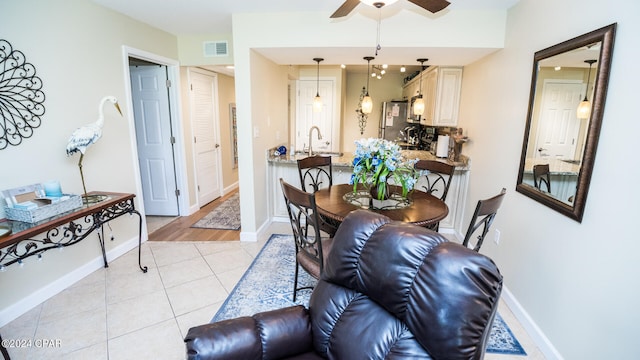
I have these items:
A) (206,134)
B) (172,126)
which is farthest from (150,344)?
(206,134)

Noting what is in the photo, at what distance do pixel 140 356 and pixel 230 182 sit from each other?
4.21 metres

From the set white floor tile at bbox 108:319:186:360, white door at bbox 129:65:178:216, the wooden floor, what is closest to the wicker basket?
white floor tile at bbox 108:319:186:360

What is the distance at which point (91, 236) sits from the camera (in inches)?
113

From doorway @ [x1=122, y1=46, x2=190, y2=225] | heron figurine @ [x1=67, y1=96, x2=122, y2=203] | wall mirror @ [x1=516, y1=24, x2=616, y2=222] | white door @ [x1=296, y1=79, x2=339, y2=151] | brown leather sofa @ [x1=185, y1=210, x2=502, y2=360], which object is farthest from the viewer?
white door @ [x1=296, y1=79, x2=339, y2=151]

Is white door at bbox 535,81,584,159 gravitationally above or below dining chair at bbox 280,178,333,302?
above

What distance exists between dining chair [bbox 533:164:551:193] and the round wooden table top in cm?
64

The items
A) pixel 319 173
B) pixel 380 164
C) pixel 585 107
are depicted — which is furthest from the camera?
pixel 319 173

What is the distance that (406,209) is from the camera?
2.32 meters

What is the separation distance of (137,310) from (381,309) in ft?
6.86

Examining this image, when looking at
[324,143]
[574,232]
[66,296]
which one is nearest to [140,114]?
[66,296]

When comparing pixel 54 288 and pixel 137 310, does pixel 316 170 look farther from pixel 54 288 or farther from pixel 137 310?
pixel 54 288

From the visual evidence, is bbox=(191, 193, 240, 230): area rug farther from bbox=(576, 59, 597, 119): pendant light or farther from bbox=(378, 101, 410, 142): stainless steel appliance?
bbox=(378, 101, 410, 142): stainless steel appliance

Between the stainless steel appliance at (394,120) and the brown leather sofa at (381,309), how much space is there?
6099 millimetres

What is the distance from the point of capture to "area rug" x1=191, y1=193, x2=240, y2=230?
13.4 feet
